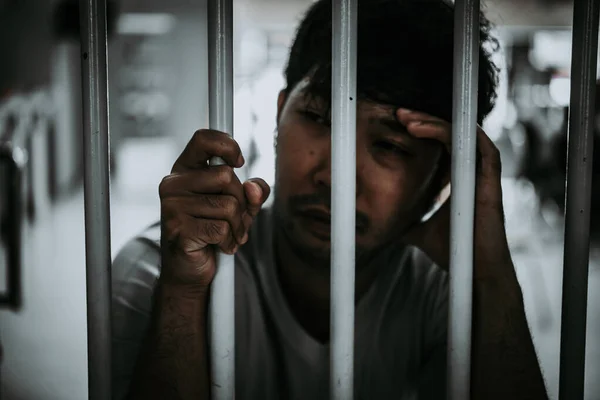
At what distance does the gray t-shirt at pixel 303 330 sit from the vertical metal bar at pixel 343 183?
65 cm

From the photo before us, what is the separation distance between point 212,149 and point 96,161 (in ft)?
0.36

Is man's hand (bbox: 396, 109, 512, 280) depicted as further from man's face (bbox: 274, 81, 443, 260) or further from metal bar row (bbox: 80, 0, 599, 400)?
man's face (bbox: 274, 81, 443, 260)

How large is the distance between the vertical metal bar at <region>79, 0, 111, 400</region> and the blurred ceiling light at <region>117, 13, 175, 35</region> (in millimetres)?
8679

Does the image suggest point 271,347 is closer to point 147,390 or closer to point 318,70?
point 147,390

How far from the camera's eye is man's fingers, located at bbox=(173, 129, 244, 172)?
1.86ft

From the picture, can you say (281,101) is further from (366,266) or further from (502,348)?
(502,348)

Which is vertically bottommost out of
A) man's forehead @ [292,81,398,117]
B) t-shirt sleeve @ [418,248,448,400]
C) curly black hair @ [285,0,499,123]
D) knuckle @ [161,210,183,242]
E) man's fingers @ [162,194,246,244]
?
t-shirt sleeve @ [418,248,448,400]

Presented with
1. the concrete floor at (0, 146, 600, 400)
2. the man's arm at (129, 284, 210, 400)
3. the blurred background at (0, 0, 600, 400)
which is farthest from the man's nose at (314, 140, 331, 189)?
the blurred background at (0, 0, 600, 400)

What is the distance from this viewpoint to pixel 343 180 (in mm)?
542

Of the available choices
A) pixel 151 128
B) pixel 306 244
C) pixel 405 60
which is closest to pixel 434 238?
pixel 306 244

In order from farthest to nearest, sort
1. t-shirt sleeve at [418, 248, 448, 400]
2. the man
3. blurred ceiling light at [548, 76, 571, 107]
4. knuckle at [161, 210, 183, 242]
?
blurred ceiling light at [548, 76, 571, 107] < t-shirt sleeve at [418, 248, 448, 400] < the man < knuckle at [161, 210, 183, 242]

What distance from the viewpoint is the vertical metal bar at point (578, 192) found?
1.88ft

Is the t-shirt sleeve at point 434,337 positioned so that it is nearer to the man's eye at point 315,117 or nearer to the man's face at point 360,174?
the man's face at point 360,174

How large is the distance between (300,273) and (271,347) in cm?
17
